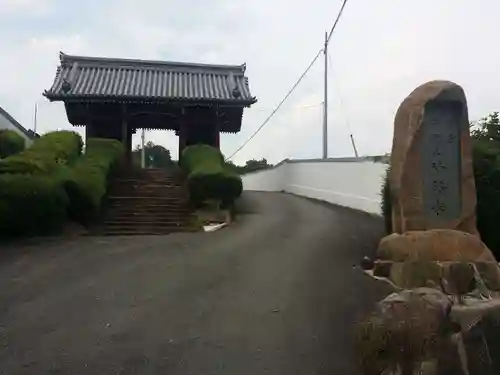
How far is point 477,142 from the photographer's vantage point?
10219 millimetres

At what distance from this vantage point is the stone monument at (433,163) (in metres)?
7.94

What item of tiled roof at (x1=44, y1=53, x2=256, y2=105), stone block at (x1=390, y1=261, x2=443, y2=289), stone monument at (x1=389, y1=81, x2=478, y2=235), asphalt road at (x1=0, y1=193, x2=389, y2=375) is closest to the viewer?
asphalt road at (x1=0, y1=193, x2=389, y2=375)

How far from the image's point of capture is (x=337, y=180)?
19625 mm

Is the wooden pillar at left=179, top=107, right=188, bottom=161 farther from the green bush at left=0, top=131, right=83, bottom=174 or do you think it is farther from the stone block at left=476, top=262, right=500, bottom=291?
the stone block at left=476, top=262, right=500, bottom=291

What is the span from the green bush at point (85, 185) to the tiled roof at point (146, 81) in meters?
4.66

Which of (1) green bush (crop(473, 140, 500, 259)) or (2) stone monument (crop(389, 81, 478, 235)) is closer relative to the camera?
(2) stone monument (crop(389, 81, 478, 235))

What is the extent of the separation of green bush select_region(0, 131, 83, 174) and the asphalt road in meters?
2.28

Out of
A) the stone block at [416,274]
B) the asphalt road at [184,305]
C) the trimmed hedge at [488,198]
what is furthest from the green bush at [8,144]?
the stone block at [416,274]

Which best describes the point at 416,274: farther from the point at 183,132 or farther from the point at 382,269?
the point at 183,132

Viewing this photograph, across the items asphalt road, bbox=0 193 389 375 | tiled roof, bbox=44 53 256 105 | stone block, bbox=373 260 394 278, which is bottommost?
asphalt road, bbox=0 193 389 375

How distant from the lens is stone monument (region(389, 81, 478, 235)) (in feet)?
26.1

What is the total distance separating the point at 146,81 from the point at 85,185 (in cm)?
998

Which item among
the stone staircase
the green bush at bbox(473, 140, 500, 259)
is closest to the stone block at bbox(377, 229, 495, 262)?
the green bush at bbox(473, 140, 500, 259)

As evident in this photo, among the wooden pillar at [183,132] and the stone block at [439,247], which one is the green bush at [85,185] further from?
the stone block at [439,247]
